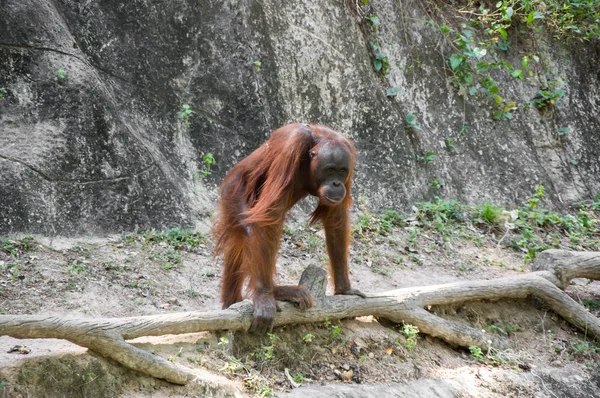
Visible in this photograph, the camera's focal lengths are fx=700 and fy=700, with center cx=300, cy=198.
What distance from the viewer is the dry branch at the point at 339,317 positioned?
360cm

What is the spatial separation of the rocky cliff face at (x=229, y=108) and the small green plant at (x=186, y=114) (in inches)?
1.6

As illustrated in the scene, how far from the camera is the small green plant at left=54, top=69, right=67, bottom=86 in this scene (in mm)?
6512

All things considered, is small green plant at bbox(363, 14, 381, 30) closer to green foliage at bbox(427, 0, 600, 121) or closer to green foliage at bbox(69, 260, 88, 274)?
green foliage at bbox(427, 0, 600, 121)

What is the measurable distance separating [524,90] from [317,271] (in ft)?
21.0

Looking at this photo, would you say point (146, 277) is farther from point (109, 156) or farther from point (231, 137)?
point (231, 137)

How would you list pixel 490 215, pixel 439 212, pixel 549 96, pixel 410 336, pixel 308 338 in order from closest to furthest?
pixel 308 338
pixel 410 336
pixel 439 212
pixel 490 215
pixel 549 96

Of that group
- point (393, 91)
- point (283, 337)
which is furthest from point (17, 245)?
point (393, 91)

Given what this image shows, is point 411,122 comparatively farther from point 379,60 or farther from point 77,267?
point 77,267

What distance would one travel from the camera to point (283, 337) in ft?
15.3

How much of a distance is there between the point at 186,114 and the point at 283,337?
3.30 metres

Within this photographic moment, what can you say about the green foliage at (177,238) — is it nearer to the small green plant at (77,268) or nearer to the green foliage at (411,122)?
the small green plant at (77,268)

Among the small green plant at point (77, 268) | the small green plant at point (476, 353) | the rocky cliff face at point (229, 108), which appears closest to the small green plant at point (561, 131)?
the rocky cliff face at point (229, 108)

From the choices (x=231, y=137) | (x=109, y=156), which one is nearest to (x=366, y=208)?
(x=231, y=137)

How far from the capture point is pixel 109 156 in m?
6.55
